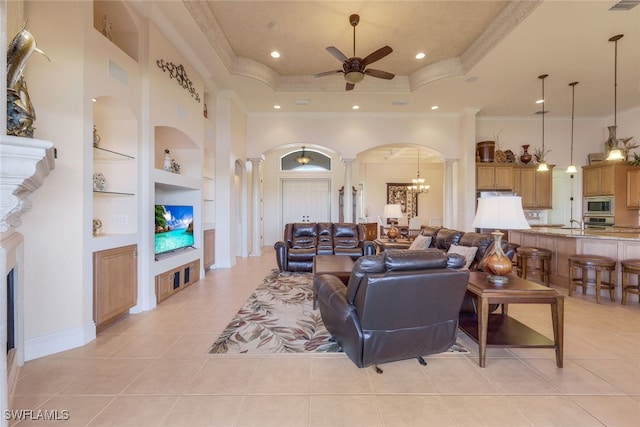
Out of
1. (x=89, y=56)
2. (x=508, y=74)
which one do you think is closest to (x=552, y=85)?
(x=508, y=74)

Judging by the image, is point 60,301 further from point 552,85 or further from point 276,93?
point 552,85

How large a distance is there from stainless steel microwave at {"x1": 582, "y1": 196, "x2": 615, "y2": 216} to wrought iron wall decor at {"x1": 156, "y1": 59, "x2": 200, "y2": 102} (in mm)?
9030

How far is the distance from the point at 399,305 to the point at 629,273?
13.3 feet

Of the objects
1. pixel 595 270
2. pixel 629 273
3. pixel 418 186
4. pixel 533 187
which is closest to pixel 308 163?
pixel 418 186

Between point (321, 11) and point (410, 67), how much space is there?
7.80 ft

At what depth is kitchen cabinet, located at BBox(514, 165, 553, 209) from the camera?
22.7 feet

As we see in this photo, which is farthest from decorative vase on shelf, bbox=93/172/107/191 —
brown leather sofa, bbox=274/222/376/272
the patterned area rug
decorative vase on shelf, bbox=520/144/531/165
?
decorative vase on shelf, bbox=520/144/531/165

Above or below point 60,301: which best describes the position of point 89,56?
above

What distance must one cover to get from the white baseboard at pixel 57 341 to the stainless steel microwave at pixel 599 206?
31.7 feet

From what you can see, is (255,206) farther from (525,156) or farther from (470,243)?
(525,156)

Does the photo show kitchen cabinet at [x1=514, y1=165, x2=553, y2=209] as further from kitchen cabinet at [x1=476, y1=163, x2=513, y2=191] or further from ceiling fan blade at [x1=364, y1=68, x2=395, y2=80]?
ceiling fan blade at [x1=364, y1=68, x2=395, y2=80]

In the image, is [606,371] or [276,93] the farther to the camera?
[276,93]

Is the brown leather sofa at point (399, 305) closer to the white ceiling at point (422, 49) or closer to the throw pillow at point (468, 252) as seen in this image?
the throw pillow at point (468, 252)

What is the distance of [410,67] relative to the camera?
5.51 metres
